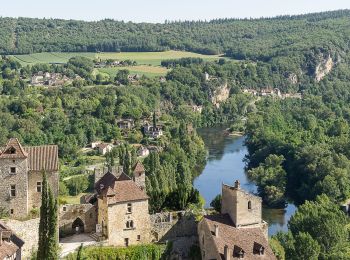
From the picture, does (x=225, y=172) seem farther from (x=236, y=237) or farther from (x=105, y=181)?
(x=236, y=237)

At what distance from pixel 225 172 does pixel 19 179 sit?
55616 mm

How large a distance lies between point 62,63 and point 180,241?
14883 centimetres

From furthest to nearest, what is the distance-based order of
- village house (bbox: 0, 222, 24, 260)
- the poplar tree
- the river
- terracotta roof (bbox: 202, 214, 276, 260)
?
the river, terracotta roof (bbox: 202, 214, 276, 260), village house (bbox: 0, 222, 24, 260), the poplar tree

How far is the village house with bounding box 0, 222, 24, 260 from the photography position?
3560cm

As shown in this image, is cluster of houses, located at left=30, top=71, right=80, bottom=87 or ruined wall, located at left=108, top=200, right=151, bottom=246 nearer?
ruined wall, located at left=108, top=200, right=151, bottom=246

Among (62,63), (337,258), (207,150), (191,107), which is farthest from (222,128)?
(337,258)

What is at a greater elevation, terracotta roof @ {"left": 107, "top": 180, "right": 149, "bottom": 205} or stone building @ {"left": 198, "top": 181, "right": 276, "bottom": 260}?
terracotta roof @ {"left": 107, "top": 180, "right": 149, "bottom": 205}

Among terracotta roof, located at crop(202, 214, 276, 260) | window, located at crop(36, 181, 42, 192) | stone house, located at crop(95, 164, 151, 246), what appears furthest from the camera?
window, located at crop(36, 181, 42, 192)

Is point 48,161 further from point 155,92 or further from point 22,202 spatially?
point 155,92

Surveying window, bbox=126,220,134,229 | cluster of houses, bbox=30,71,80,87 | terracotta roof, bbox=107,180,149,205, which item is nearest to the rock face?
cluster of houses, bbox=30,71,80,87

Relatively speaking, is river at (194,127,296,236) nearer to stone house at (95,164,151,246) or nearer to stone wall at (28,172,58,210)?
stone house at (95,164,151,246)

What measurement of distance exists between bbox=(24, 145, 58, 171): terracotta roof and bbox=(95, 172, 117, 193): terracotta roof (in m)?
3.75

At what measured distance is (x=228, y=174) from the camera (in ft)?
306

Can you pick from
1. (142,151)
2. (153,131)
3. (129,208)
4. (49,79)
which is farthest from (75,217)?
(49,79)
